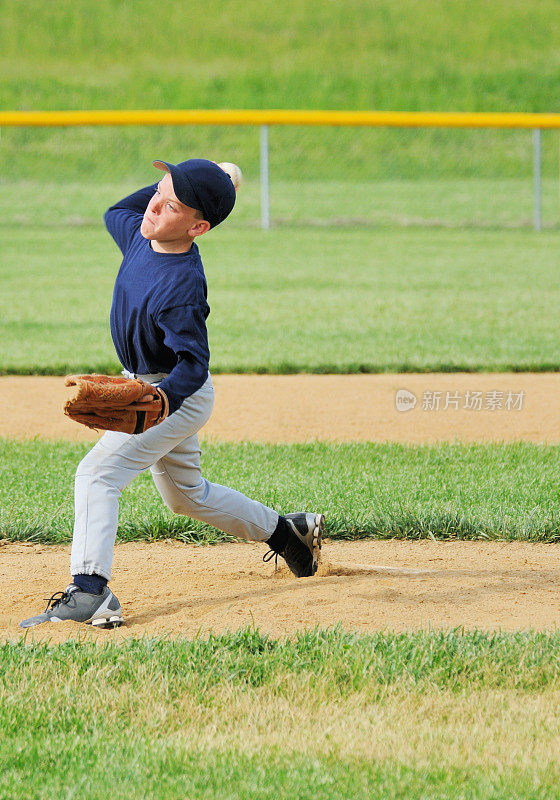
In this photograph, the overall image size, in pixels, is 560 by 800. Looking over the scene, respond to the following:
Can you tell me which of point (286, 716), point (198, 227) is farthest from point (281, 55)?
point (286, 716)

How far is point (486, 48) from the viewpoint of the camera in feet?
129

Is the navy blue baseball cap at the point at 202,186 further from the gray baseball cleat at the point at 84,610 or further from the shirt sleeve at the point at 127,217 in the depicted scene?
the gray baseball cleat at the point at 84,610

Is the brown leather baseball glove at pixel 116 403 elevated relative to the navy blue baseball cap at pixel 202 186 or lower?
lower

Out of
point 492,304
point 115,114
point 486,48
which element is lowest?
point 492,304

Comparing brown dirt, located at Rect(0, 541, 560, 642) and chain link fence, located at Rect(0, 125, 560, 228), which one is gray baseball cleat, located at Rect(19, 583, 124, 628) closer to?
brown dirt, located at Rect(0, 541, 560, 642)

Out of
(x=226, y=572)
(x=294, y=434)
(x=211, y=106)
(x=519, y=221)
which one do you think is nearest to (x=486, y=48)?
(x=211, y=106)

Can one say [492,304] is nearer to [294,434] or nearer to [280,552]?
[294,434]

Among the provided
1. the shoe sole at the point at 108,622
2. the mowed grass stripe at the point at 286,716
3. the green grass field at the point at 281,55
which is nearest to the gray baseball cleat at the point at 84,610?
the shoe sole at the point at 108,622

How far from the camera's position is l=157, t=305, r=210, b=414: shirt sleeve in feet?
10.8

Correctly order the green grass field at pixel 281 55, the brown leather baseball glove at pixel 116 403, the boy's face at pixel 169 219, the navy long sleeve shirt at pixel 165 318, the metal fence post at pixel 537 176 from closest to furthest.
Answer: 1. the brown leather baseball glove at pixel 116 403
2. the navy long sleeve shirt at pixel 165 318
3. the boy's face at pixel 169 219
4. the metal fence post at pixel 537 176
5. the green grass field at pixel 281 55

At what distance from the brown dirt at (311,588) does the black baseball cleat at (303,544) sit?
57 mm

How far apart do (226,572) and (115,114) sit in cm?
1284

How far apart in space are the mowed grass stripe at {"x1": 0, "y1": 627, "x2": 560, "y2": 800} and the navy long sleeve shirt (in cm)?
82

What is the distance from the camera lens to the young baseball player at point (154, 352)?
3342 millimetres
